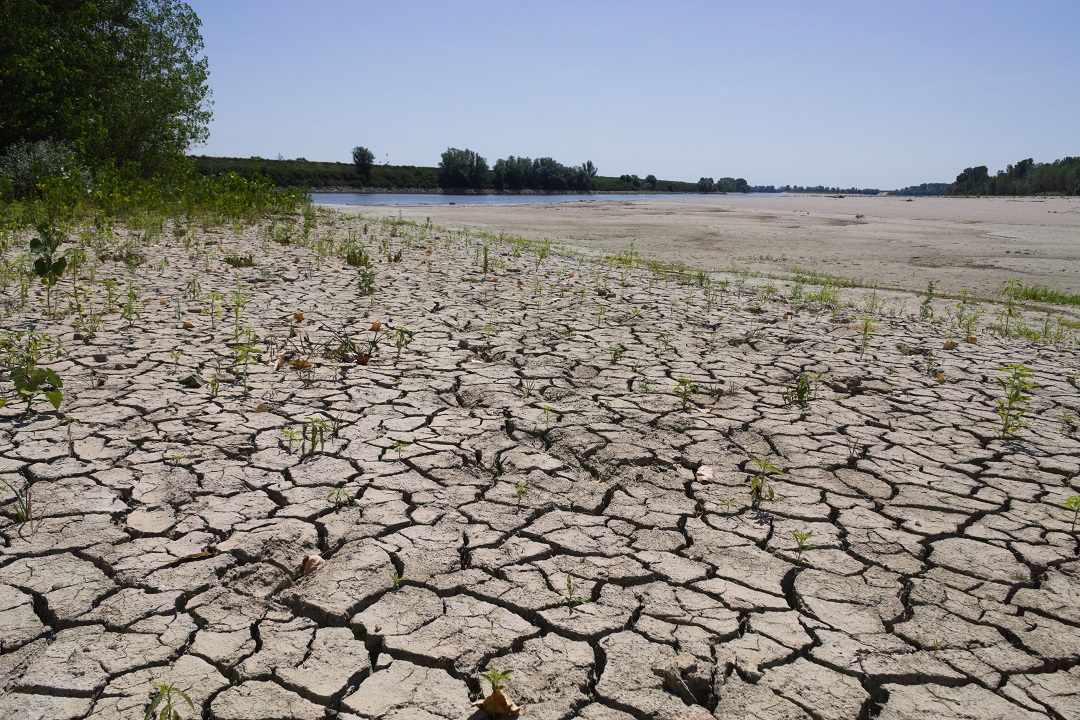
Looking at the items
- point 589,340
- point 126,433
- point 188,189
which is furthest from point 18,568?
point 188,189

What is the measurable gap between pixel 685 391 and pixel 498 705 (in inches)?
102

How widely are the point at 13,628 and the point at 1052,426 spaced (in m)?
4.80

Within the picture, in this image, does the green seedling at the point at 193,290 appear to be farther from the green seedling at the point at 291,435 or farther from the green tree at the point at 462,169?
the green tree at the point at 462,169

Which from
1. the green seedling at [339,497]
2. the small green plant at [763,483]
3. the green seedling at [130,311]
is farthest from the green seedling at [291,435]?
the green seedling at [130,311]

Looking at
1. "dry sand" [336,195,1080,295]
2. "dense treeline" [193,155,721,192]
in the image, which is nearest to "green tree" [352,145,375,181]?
"dense treeline" [193,155,721,192]

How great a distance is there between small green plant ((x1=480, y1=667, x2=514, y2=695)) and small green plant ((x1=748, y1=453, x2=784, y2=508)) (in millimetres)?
1442

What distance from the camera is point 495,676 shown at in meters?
1.70

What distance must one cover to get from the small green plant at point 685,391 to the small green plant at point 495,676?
235 centimetres

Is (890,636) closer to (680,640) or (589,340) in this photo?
(680,640)

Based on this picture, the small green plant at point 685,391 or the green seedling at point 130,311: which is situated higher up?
the green seedling at point 130,311

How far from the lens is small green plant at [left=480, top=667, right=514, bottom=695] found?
1.67 m

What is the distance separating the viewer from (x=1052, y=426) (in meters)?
3.81

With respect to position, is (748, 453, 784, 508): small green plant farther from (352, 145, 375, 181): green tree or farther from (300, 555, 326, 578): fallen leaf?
(352, 145, 375, 181): green tree

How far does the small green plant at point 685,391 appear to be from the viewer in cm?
392
